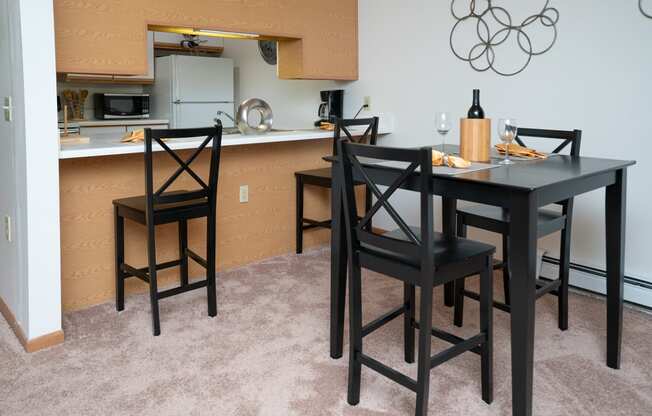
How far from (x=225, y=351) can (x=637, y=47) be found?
2.46 meters

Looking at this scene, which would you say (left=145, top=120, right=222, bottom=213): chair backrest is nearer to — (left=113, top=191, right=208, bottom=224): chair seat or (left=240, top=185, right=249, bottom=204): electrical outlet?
(left=113, top=191, right=208, bottom=224): chair seat

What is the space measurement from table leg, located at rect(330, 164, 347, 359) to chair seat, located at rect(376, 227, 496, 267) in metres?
0.25

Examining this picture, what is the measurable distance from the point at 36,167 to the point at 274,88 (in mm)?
3141

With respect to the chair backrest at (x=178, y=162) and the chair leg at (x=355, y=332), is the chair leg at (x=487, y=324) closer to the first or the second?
the chair leg at (x=355, y=332)

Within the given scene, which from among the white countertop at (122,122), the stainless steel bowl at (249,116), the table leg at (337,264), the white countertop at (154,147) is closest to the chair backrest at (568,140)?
the table leg at (337,264)

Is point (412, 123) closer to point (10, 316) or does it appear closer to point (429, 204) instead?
point (429, 204)

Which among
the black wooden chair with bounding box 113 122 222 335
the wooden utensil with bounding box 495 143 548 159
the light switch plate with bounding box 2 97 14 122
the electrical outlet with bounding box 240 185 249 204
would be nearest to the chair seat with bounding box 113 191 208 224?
the black wooden chair with bounding box 113 122 222 335

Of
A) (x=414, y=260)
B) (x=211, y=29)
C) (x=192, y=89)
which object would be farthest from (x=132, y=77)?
(x=414, y=260)

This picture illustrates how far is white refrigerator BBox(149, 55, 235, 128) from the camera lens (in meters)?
5.53

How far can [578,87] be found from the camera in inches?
120

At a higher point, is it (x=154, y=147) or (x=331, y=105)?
(x=331, y=105)

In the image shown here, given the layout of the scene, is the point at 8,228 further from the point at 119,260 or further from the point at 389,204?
the point at 389,204

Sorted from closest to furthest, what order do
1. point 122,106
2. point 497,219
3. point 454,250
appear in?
point 454,250, point 497,219, point 122,106

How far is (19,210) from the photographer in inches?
96.0
